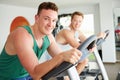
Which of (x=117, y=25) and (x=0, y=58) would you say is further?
(x=117, y=25)

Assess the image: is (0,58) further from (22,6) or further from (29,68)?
(22,6)

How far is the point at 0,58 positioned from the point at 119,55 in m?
6.56

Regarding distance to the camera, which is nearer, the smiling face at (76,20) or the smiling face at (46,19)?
the smiling face at (46,19)

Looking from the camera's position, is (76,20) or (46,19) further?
(76,20)

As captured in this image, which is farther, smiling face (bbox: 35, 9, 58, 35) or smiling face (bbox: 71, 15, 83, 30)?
smiling face (bbox: 71, 15, 83, 30)

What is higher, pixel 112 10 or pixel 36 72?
pixel 112 10

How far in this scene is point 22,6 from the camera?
25.6ft

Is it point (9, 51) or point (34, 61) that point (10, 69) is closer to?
point (9, 51)

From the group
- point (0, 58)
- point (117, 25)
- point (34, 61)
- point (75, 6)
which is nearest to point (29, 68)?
point (34, 61)

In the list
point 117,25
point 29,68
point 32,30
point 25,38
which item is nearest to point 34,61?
point 29,68

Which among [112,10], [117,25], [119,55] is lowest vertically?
[119,55]

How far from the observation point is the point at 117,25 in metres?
7.27

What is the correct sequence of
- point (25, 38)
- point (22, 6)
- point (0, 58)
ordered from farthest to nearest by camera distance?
point (22, 6) < point (0, 58) < point (25, 38)

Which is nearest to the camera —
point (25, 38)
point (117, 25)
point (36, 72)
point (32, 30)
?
point (36, 72)
